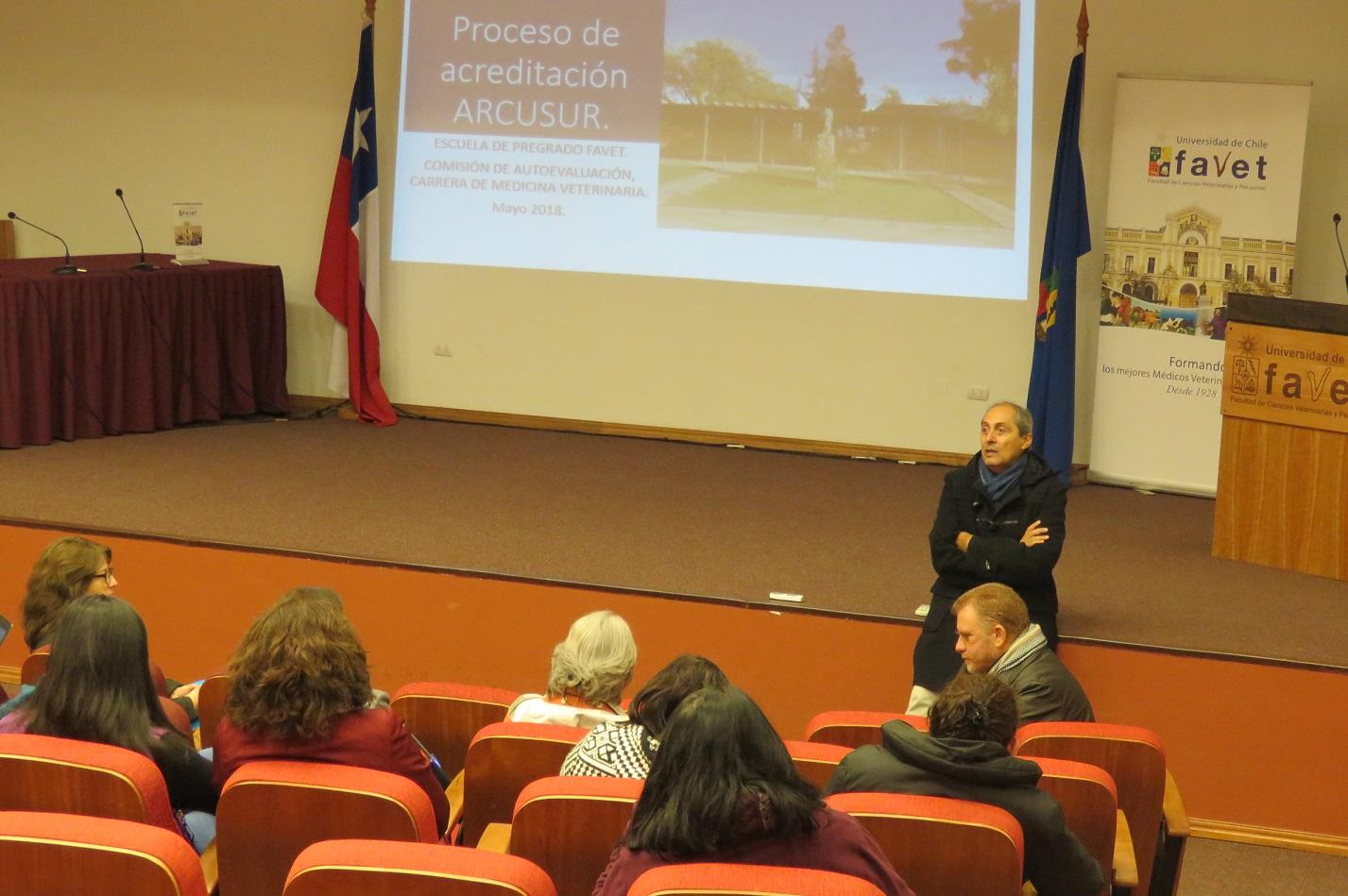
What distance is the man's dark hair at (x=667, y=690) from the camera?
8.85 ft

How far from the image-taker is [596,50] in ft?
26.3

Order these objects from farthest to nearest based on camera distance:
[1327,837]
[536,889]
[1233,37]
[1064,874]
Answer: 1. [1233,37]
2. [1327,837]
3. [1064,874]
4. [536,889]

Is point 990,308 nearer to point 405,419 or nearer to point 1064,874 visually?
point 405,419

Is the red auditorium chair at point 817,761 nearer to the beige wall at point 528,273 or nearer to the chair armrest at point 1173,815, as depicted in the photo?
the chair armrest at point 1173,815

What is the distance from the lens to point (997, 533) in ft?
14.6

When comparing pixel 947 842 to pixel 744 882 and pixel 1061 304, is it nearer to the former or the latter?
pixel 744 882

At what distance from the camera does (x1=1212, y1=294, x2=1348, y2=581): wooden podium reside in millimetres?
5289

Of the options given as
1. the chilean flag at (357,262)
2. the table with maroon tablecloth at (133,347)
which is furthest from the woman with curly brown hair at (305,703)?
the chilean flag at (357,262)

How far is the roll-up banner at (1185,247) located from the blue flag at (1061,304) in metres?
0.17

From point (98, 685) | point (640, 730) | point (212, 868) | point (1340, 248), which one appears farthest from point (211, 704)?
point (1340, 248)

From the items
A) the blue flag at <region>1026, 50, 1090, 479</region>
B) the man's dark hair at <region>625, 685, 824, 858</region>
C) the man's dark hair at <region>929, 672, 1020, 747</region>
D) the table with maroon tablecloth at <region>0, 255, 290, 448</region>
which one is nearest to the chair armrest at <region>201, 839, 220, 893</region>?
the man's dark hair at <region>625, 685, 824, 858</region>

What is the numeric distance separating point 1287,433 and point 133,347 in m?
5.52

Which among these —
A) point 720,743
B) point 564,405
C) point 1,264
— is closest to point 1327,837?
point 720,743

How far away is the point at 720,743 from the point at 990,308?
5.93 metres
